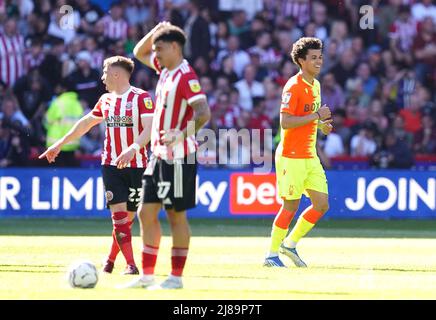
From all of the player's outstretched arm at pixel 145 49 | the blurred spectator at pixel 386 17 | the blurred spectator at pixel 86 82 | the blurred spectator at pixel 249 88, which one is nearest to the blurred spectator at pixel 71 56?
the blurred spectator at pixel 86 82

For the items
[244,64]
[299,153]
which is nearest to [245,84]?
[244,64]

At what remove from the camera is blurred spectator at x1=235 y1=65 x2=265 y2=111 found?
2134cm

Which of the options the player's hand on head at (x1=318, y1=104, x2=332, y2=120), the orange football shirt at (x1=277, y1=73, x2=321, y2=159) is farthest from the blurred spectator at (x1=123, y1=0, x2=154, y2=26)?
the player's hand on head at (x1=318, y1=104, x2=332, y2=120)

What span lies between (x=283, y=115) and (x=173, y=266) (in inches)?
117

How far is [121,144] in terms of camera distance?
434 inches

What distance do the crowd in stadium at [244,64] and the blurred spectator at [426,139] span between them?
22 millimetres

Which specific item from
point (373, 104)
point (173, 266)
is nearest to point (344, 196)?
point (373, 104)

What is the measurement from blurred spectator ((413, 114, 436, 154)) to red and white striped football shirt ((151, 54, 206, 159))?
12197 mm

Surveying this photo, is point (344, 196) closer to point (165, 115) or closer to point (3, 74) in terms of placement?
point (3, 74)

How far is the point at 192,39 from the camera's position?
71.8ft

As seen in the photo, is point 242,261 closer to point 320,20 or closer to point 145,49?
point 145,49

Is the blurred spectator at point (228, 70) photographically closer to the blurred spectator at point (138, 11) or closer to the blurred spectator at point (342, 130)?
the blurred spectator at point (138, 11)

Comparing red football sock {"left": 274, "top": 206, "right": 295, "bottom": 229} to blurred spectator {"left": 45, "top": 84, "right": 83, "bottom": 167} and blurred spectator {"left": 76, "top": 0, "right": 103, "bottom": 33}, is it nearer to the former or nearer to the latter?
blurred spectator {"left": 45, "top": 84, "right": 83, "bottom": 167}
